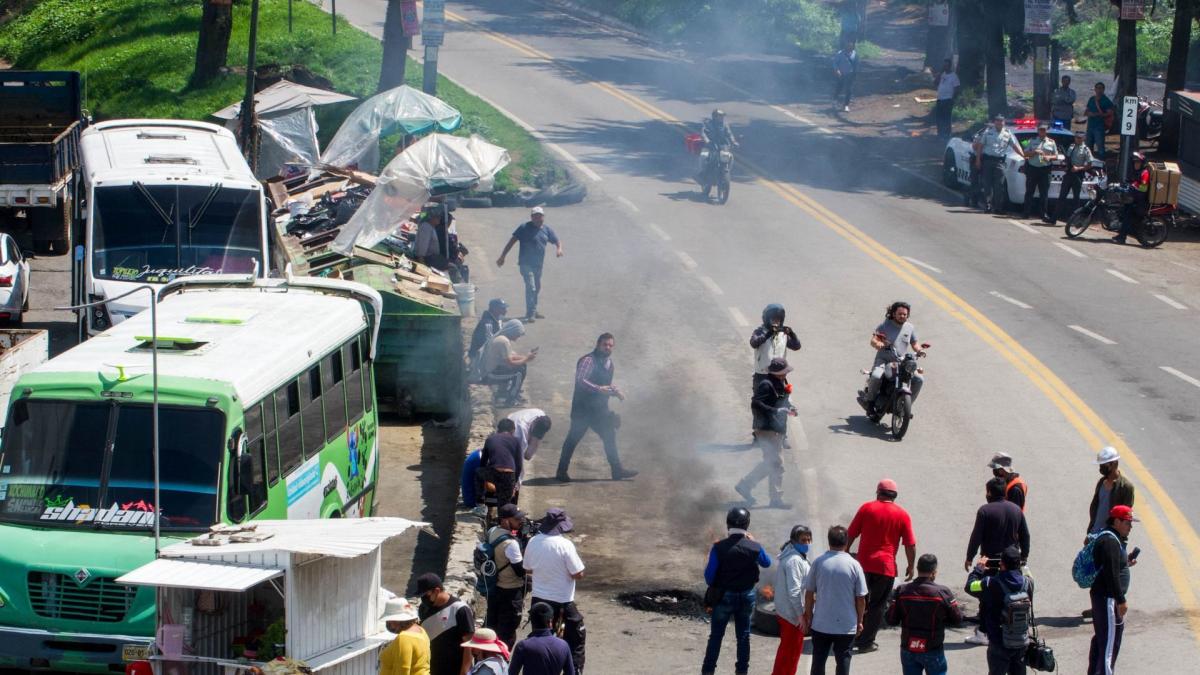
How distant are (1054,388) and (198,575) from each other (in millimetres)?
13218

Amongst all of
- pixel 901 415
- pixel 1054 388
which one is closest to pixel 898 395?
pixel 901 415

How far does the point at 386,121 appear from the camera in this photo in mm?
28609

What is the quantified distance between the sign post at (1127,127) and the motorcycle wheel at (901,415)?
12.9m

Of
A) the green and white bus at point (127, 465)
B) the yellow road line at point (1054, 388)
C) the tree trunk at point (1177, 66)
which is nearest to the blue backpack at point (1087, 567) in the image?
the yellow road line at point (1054, 388)

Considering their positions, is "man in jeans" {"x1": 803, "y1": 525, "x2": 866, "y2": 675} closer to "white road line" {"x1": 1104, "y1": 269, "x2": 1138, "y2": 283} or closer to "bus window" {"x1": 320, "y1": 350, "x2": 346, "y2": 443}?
"bus window" {"x1": 320, "y1": 350, "x2": 346, "y2": 443}

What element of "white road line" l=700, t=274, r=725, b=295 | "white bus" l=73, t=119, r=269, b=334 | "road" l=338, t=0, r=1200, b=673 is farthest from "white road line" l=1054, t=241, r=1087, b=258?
"white bus" l=73, t=119, r=269, b=334

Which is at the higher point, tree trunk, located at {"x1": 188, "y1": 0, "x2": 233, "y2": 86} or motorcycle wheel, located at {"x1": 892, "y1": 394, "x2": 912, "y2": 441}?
tree trunk, located at {"x1": 188, "y1": 0, "x2": 233, "y2": 86}

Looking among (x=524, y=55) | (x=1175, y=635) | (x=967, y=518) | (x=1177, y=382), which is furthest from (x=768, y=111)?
(x=1175, y=635)

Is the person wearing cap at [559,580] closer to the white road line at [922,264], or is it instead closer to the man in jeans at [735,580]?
the man in jeans at [735,580]

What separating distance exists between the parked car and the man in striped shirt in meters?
10.5

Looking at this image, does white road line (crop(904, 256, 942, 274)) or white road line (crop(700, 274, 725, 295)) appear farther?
white road line (crop(904, 256, 942, 274))

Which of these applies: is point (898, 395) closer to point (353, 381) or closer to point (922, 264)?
point (353, 381)

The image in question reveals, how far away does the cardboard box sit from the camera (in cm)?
2753

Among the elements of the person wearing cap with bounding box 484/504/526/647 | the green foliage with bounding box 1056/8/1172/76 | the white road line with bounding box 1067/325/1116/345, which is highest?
the green foliage with bounding box 1056/8/1172/76
